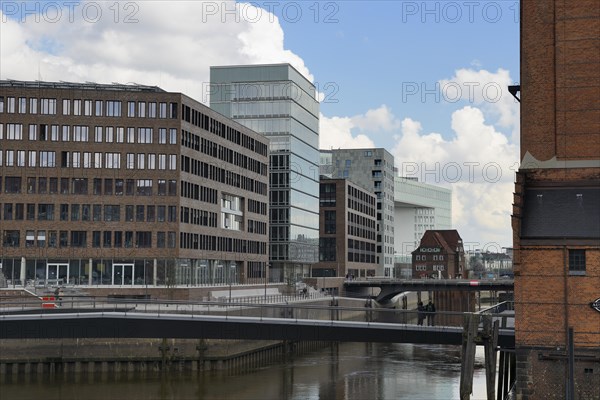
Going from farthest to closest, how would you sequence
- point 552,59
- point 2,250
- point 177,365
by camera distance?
1. point 2,250
2. point 177,365
3. point 552,59

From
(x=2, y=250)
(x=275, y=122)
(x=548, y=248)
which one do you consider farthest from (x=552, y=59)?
(x=275, y=122)

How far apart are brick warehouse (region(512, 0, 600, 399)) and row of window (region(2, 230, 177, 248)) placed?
57.2 meters

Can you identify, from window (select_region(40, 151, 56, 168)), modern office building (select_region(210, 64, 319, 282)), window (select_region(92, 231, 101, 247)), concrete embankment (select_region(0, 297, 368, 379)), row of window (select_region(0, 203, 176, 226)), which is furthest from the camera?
modern office building (select_region(210, 64, 319, 282))

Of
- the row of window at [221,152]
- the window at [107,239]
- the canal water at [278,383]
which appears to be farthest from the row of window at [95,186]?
the canal water at [278,383]

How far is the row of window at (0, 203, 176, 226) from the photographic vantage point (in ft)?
292

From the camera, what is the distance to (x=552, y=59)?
132 feet

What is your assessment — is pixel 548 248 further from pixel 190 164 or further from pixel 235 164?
pixel 235 164

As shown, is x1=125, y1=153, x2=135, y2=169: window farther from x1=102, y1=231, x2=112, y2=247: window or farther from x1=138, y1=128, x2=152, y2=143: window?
x1=102, y1=231, x2=112, y2=247: window

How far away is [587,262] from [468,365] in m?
6.92

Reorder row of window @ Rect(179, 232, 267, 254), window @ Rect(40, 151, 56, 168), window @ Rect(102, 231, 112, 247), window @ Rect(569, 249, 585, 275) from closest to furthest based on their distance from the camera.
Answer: window @ Rect(569, 249, 585, 275) → window @ Rect(40, 151, 56, 168) → window @ Rect(102, 231, 112, 247) → row of window @ Rect(179, 232, 267, 254)

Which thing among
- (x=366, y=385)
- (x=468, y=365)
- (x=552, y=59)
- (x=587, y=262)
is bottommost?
(x=366, y=385)

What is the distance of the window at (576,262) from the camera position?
37.9 m

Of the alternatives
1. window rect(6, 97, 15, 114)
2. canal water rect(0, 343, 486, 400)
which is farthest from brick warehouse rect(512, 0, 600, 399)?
window rect(6, 97, 15, 114)

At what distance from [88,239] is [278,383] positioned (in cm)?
3645
